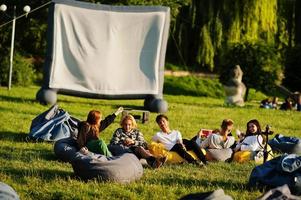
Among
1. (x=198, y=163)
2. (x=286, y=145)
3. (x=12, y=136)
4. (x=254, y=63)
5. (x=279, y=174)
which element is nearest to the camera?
(x=279, y=174)

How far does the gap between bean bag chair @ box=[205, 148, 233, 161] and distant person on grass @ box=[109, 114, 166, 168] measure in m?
1.05

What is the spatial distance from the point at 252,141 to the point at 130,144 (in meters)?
2.18

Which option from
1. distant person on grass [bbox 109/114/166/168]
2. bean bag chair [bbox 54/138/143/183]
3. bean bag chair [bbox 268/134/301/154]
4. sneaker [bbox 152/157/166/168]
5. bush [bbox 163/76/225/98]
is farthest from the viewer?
bush [bbox 163/76/225/98]

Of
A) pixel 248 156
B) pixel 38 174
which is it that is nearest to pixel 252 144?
pixel 248 156

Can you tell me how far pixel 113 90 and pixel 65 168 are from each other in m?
8.71

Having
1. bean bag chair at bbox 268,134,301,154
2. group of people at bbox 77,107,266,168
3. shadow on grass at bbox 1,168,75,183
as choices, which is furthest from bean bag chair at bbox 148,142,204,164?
bean bag chair at bbox 268,134,301,154

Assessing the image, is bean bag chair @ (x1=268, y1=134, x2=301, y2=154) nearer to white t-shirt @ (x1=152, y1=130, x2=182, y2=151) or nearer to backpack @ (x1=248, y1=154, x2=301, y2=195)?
white t-shirt @ (x1=152, y1=130, x2=182, y2=151)

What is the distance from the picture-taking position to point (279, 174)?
8.02m

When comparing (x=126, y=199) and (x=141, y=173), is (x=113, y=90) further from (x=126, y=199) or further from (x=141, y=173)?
(x=126, y=199)

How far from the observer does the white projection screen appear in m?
17.6

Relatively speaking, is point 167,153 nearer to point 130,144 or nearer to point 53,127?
point 130,144

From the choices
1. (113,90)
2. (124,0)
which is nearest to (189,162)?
(113,90)

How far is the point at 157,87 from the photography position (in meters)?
18.2

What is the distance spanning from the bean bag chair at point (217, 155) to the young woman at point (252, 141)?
0.40m
